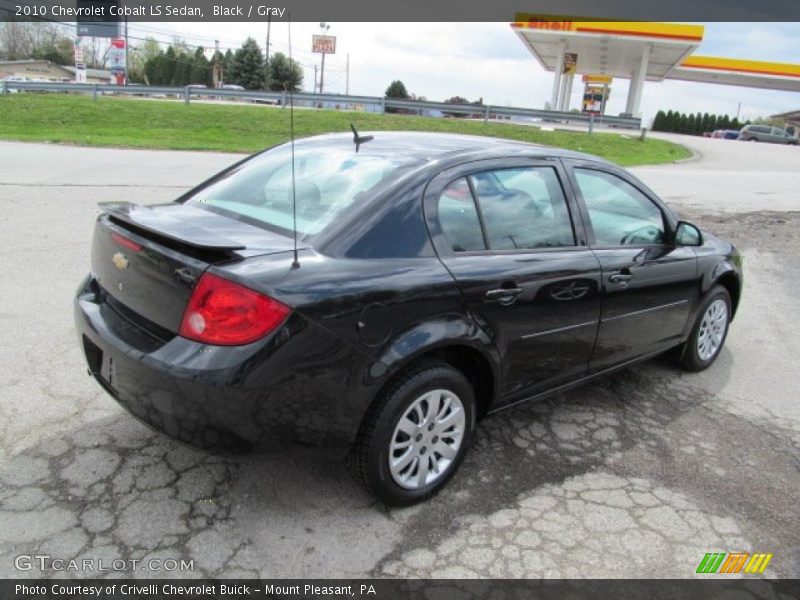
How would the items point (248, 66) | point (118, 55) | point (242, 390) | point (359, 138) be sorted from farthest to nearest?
1. point (118, 55)
2. point (248, 66)
3. point (359, 138)
4. point (242, 390)

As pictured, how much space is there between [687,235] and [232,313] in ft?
10.3

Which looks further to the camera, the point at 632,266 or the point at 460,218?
the point at 632,266

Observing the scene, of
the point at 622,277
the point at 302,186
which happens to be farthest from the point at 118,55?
the point at 622,277

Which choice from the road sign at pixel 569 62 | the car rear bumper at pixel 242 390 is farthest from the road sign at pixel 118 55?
the car rear bumper at pixel 242 390

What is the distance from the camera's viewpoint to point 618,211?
3.96m

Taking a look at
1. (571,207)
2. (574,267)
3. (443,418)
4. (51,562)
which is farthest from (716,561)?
(51,562)

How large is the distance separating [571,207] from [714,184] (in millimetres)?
14097

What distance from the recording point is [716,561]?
2.73 meters

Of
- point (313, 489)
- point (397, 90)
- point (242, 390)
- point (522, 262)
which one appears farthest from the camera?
point (397, 90)

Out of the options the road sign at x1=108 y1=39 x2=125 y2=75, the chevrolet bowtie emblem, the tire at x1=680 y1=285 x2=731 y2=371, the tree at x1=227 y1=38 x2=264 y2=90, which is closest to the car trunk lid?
the chevrolet bowtie emblem

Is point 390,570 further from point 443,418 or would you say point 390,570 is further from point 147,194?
point 147,194

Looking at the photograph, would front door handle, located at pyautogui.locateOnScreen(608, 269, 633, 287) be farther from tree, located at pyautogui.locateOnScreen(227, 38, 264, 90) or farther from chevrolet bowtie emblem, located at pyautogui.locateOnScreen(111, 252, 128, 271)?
tree, located at pyautogui.locateOnScreen(227, 38, 264, 90)

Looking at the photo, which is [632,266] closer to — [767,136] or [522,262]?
[522,262]

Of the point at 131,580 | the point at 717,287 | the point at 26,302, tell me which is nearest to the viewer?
the point at 131,580
